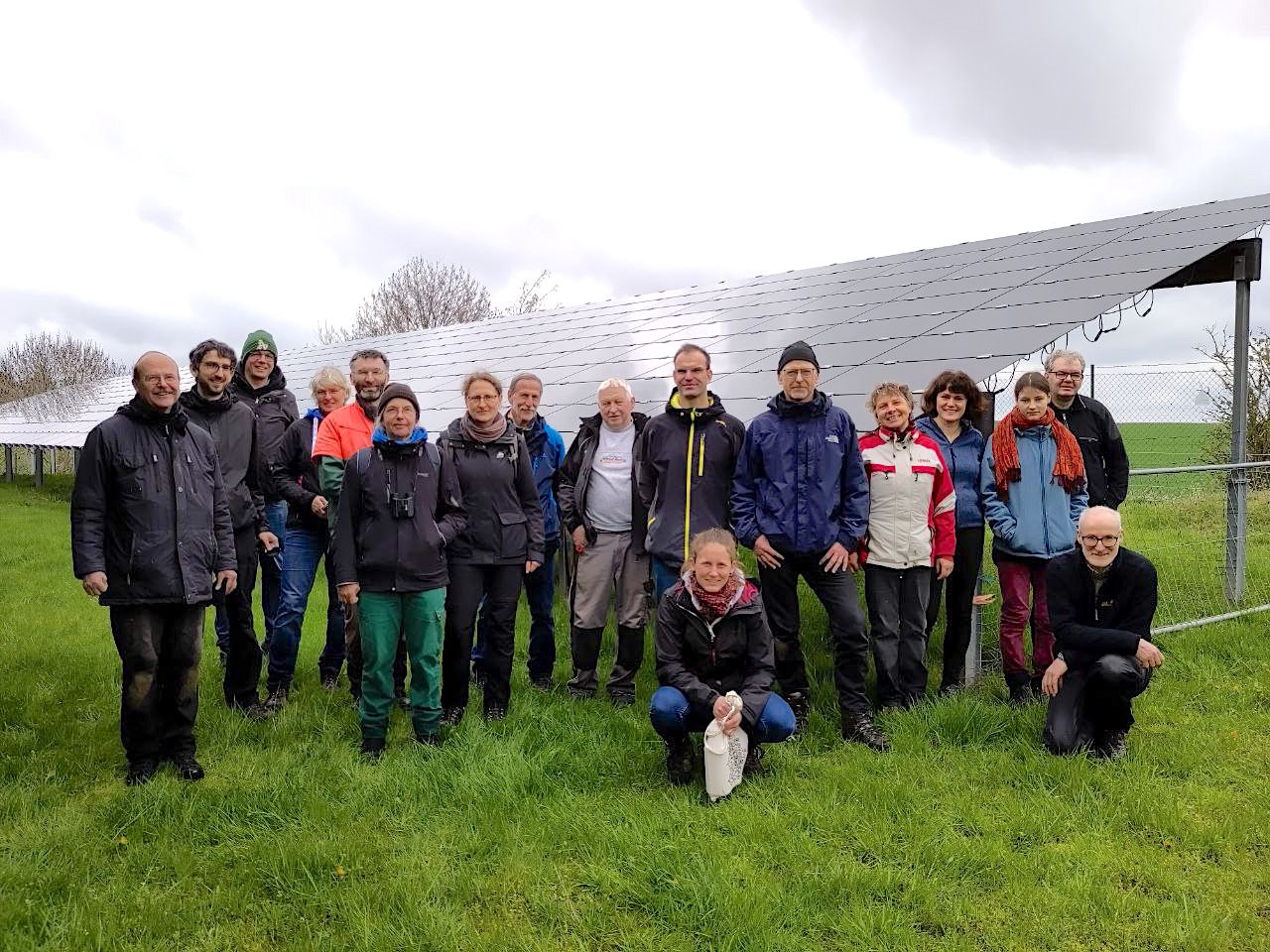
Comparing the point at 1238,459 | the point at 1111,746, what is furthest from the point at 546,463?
the point at 1238,459

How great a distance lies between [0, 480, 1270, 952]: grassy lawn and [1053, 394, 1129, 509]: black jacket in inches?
45.2

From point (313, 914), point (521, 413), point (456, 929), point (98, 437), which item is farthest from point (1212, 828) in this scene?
point (98, 437)

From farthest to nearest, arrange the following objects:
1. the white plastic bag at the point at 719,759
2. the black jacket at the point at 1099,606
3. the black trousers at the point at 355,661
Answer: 1. the black trousers at the point at 355,661
2. the black jacket at the point at 1099,606
3. the white plastic bag at the point at 719,759

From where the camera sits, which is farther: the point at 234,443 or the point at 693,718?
the point at 234,443

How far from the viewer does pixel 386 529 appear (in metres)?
3.98

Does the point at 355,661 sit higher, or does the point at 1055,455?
the point at 1055,455

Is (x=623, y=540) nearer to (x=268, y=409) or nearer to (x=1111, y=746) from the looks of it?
(x=268, y=409)

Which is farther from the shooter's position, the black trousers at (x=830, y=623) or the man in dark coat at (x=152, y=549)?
the black trousers at (x=830, y=623)

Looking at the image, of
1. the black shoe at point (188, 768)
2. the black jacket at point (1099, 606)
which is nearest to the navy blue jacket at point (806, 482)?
the black jacket at point (1099, 606)

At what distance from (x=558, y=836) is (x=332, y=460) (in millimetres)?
2349

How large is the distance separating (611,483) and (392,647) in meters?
1.50

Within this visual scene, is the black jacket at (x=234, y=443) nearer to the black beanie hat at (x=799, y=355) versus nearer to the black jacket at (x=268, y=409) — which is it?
the black jacket at (x=268, y=409)

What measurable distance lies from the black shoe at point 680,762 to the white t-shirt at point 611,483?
1.43m

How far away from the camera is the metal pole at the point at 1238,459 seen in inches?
250
